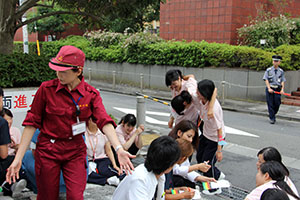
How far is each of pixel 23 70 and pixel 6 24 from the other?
4.70 ft

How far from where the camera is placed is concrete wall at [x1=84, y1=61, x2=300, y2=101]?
44.8 ft

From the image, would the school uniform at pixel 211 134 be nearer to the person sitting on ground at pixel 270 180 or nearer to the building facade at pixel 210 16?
the person sitting on ground at pixel 270 180

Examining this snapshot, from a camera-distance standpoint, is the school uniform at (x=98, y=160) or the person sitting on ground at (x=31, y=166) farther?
the school uniform at (x=98, y=160)

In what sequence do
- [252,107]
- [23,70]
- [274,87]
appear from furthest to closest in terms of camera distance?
[252,107] < [274,87] < [23,70]

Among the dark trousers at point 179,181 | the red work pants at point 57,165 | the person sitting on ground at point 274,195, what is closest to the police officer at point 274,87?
the dark trousers at point 179,181

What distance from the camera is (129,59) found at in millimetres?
18203

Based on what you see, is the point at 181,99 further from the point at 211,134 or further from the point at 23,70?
the point at 23,70

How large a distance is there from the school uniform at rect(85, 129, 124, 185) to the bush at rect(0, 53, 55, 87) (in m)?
1.98

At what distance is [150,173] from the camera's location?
279cm

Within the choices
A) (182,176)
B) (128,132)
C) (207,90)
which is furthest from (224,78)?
(182,176)

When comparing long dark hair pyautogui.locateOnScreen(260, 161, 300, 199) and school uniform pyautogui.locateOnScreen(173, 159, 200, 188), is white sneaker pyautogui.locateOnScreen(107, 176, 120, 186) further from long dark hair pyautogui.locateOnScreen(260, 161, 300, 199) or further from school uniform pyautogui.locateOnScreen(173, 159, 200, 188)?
long dark hair pyautogui.locateOnScreen(260, 161, 300, 199)

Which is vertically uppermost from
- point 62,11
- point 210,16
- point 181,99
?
point 210,16

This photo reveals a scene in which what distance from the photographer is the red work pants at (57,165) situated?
9.49 feet

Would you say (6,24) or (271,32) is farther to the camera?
(271,32)
